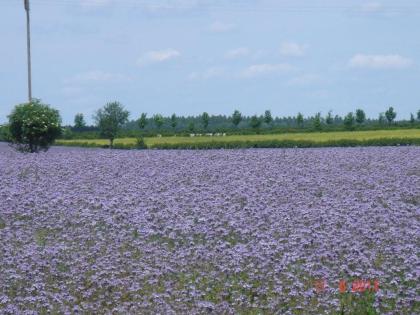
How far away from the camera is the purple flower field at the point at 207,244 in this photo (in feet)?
22.5

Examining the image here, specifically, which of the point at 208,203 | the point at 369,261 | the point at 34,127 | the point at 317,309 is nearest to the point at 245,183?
the point at 208,203

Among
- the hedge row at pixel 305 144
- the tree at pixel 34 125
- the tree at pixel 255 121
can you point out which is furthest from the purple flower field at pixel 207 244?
the tree at pixel 255 121

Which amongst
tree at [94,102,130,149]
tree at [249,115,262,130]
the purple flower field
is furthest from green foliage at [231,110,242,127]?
the purple flower field

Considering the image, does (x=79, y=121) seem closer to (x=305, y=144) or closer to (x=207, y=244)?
(x=305, y=144)

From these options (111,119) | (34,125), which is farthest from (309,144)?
(111,119)

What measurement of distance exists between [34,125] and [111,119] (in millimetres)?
21273

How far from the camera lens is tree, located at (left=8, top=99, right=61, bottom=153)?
29.9 meters

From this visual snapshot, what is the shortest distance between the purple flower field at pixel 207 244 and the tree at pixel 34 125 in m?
17.3

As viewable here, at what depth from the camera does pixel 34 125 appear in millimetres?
29984

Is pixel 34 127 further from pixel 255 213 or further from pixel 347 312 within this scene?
pixel 347 312

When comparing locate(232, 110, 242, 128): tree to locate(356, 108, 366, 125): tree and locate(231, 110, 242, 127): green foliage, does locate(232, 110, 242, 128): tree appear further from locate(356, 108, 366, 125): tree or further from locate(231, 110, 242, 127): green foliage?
locate(356, 108, 366, 125): tree

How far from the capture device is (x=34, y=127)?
2984 cm

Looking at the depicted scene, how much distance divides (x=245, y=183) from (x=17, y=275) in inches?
218

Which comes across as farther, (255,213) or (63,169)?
(63,169)
